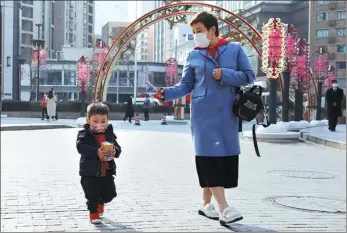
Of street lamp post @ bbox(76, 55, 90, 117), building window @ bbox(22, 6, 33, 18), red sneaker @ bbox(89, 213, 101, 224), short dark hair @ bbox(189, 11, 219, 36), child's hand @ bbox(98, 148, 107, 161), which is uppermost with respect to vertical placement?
building window @ bbox(22, 6, 33, 18)

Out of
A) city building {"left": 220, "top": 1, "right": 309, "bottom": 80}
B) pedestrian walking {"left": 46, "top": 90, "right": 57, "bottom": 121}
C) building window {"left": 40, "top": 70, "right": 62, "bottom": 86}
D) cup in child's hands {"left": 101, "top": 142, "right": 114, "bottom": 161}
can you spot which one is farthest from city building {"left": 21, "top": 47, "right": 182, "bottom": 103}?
cup in child's hands {"left": 101, "top": 142, "right": 114, "bottom": 161}

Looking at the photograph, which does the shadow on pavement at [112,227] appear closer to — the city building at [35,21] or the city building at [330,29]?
the city building at [330,29]

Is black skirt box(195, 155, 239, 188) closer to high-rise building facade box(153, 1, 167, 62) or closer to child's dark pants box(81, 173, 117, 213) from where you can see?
child's dark pants box(81, 173, 117, 213)

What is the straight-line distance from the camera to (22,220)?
14.8ft

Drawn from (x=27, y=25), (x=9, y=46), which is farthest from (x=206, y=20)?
(x=27, y=25)

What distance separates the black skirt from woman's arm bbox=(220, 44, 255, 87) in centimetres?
63

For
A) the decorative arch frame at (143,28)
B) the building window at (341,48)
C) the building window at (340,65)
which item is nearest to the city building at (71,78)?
the building window at (340,65)

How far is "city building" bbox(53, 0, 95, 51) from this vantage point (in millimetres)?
107125

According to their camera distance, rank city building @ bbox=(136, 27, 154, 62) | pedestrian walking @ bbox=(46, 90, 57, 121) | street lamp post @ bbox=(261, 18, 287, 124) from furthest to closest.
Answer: city building @ bbox=(136, 27, 154, 62), pedestrian walking @ bbox=(46, 90, 57, 121), street lamp post @ bbox=(261, 18, 287, 124)

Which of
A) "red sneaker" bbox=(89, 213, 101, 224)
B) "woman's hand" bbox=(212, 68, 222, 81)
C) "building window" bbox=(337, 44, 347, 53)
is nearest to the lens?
"woman's hand" bbox=(212, 68, 222, 81)

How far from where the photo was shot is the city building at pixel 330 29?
75312 mm

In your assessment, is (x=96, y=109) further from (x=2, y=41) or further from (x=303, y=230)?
(x=2, y=41)

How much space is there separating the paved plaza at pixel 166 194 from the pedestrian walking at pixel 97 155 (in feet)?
0.77

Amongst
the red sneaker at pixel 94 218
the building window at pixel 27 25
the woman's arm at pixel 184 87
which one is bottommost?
the red sneaker at pixel 94 218
